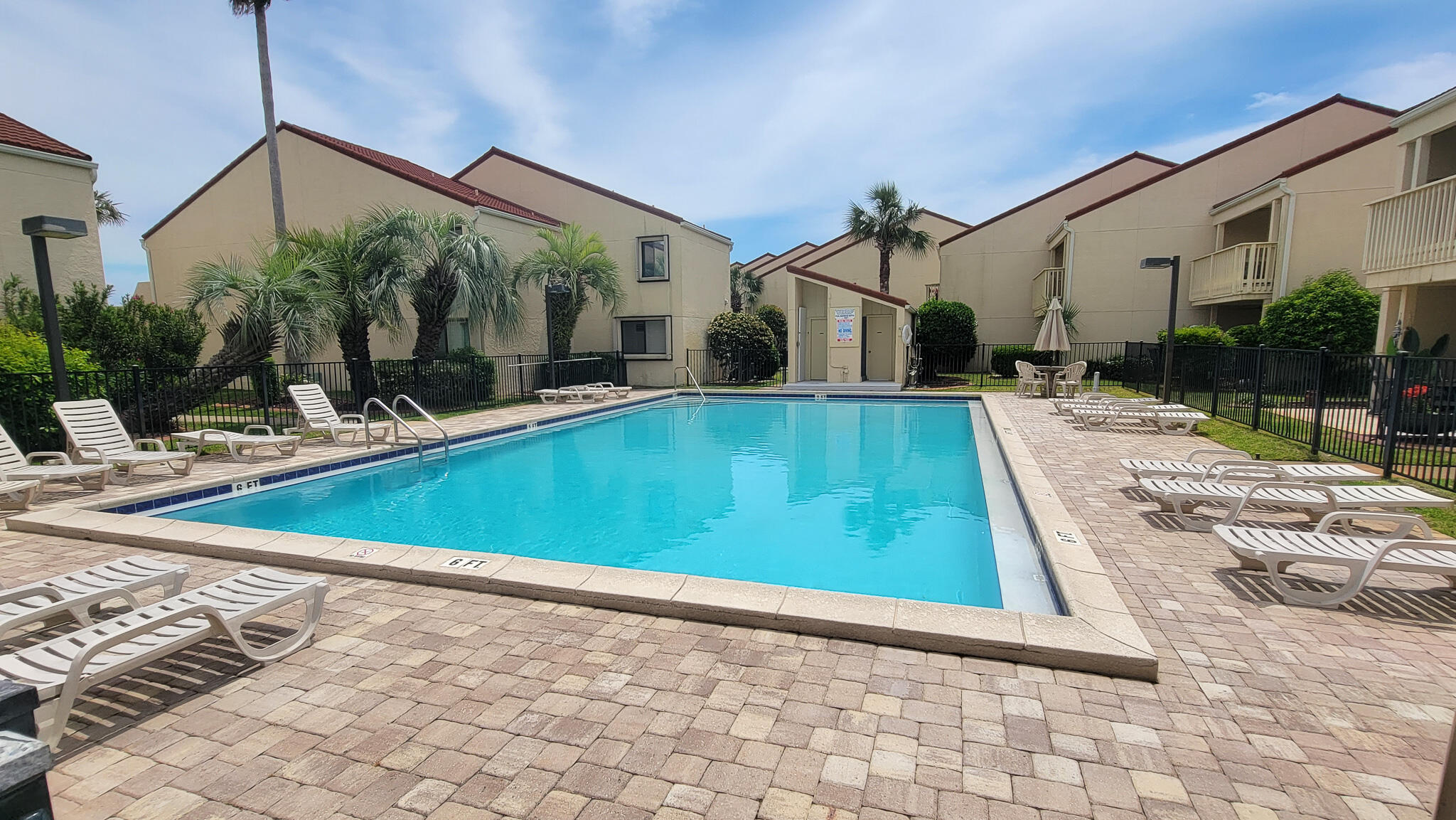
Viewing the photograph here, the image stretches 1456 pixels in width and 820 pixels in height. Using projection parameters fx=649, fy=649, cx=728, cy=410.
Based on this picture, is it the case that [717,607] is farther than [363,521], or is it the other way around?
[363,521]

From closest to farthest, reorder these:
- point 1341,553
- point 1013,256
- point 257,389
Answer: point 1341,553 < point 257,389 < point 1013,256

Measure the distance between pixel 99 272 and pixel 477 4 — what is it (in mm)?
10911

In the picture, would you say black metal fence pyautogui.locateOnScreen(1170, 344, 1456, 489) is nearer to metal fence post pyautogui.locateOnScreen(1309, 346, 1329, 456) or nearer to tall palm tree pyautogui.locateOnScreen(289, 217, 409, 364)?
metal fence post pyautogui.locateOnScreen(1309, 346, 1329, 456)

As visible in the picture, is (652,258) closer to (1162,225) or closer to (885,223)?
(885,223)

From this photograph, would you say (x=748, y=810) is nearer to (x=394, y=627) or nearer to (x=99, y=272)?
(x=394, y=627)

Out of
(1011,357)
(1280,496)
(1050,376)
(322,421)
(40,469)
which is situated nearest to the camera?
(1280,496)

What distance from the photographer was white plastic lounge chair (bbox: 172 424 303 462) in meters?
8.55

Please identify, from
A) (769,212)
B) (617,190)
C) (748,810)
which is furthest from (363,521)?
(769,212)

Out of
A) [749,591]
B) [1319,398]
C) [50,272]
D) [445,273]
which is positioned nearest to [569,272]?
[445,273]

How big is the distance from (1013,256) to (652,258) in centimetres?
1378

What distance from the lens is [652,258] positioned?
69.3 feet

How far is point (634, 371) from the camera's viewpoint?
72.1 feet

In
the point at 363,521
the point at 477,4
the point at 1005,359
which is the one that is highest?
the point at 477,4

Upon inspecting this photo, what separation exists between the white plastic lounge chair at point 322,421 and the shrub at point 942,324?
1735 cm
